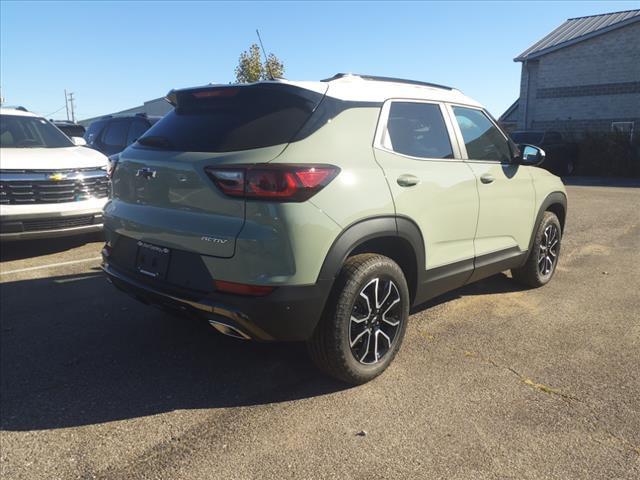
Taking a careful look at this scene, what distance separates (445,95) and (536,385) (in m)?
2.16

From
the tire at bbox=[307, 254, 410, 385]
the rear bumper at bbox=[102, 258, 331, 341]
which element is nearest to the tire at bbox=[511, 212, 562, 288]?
the tire at bbox=[307, 254, 410, 385]

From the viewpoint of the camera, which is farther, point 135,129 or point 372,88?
point 135,129

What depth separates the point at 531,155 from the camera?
458cm

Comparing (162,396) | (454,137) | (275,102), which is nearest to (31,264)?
(162,396)

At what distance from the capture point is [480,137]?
4281mm

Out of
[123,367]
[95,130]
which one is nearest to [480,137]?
[123,367]

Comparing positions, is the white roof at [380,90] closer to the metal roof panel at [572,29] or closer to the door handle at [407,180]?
the door handle at [407,180]

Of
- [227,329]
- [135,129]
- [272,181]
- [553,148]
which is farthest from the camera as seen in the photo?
[553,148]

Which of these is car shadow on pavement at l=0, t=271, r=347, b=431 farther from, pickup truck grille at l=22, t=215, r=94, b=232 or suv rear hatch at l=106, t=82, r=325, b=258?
pickup truck grille at l=22, t=215, r=94, b=232

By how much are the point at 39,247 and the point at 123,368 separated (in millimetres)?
4453

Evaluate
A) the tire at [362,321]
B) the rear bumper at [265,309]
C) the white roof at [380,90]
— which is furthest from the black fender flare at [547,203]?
the rear bumper at [265,309]

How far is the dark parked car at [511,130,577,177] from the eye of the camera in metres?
19.9

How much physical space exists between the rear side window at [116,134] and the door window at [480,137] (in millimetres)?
7343

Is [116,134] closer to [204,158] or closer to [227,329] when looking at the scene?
[204,158]
